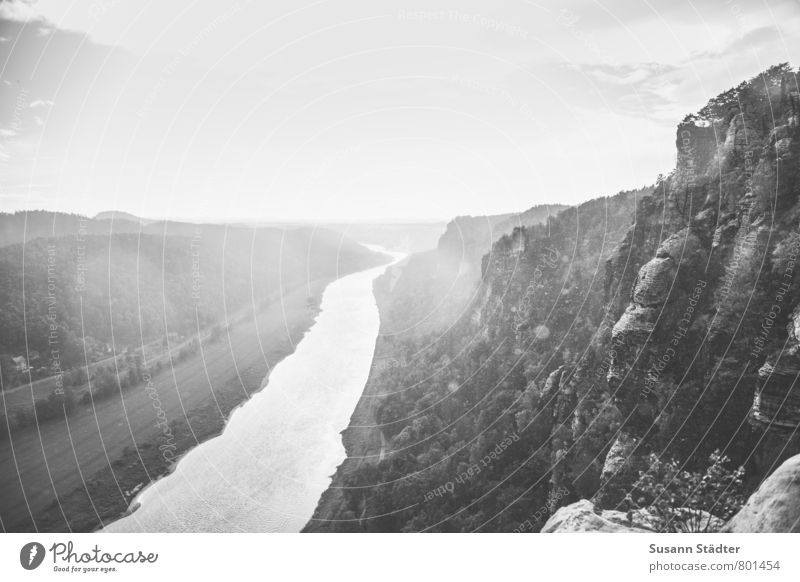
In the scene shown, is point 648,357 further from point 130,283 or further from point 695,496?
point 130,283

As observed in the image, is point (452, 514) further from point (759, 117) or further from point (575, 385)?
point (759, 117)

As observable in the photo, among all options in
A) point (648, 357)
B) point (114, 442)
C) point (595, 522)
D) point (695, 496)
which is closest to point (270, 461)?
point (114, 442)

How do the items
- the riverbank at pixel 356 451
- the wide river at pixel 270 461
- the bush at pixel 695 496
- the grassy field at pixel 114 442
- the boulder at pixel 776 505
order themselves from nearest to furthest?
1. the boulder at pixel 776 505
2. the bush at pixel 695 496
3. the riverbank at pixel 356 451
4. the wide river at pixel 270 461
5. the grassy field at pixel 114 442

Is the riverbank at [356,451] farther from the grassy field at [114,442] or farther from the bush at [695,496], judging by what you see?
the bush at [695,496]

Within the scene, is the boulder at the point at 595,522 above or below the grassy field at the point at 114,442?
above

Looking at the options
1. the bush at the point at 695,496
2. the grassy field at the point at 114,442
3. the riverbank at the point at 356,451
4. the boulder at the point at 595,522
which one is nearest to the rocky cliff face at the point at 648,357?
the bush at the point at 695,496

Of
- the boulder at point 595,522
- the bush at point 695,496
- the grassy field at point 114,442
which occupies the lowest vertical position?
the grassy field at point 114,442

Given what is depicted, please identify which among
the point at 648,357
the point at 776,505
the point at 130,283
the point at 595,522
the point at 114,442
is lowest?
the point at 114,442

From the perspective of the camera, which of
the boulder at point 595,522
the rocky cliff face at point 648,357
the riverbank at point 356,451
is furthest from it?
the riverbank at point 356,451
